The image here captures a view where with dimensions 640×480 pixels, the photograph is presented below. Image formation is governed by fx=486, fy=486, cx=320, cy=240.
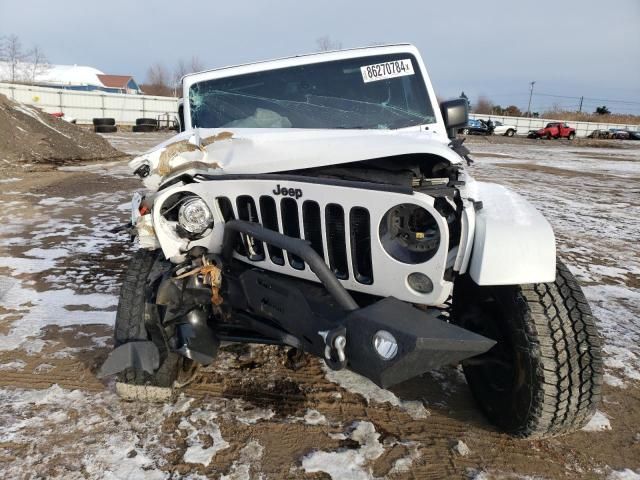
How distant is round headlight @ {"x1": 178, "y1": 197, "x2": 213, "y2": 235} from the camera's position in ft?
8.18

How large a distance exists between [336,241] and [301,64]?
1721 mm

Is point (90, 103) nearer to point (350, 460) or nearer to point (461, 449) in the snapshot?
point (350, 460)

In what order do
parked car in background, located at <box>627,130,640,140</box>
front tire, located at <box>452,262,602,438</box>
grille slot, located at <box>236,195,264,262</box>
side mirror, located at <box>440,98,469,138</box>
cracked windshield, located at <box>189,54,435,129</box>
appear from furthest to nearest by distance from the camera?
parked car in background, located at <box>627,130,640,140</box> → side mirror, located at <box>440,98,469,138</box> → cracked windshield, located at <box>189,54,435,129</box> → grille slot, located at <box>236,195,264,262</box> → front tire, located at <box>452,262,602,438</box>

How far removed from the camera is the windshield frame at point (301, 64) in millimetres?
3473

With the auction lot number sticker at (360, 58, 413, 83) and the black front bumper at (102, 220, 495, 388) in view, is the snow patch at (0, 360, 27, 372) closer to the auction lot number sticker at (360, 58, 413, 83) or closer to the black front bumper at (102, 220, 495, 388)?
the black front bumper at (102, 220, 495, 388)

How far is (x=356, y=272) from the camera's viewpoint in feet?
7.38

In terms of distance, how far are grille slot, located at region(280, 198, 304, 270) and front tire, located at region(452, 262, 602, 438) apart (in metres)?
0.86

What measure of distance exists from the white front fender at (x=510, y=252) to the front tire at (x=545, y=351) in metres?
0.14

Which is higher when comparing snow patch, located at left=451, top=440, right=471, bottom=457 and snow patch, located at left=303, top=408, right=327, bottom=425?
snow patch, located at left=451, top=440, right=471, bottom=457

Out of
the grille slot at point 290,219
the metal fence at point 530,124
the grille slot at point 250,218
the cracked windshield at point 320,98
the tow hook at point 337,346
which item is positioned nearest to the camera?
the tow hook at point 337,346

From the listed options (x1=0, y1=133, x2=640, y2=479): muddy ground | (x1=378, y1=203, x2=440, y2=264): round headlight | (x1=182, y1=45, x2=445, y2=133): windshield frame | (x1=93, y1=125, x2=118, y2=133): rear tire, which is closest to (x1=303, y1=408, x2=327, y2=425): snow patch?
(x1=0, y1=133, x2=640, y2=479): muddy ground

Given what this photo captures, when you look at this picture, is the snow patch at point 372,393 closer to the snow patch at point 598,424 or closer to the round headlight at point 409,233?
the snow patch at point 598,424

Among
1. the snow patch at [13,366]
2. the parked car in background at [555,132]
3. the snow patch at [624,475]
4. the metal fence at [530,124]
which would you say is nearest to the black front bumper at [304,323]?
the snow patch at [13,366]

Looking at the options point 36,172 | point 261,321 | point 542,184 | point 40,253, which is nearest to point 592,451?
point 261,321
